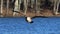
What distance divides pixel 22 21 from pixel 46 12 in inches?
11.5

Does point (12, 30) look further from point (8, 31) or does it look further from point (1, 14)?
point (1, 14)

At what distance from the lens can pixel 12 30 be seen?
1932 mm

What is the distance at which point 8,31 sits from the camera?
192 centimetres

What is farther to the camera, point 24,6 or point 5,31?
point 24,6

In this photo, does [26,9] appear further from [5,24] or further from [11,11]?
[5,24]

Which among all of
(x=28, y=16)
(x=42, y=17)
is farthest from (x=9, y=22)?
(x=42, y=17)

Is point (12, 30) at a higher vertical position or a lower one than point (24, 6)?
lower

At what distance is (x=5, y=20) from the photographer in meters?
2.07

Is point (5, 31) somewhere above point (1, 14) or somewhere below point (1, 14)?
below

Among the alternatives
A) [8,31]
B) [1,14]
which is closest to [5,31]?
[8,31]

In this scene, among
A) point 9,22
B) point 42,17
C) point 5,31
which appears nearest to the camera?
point 5,31

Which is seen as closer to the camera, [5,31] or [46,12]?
[5,31]

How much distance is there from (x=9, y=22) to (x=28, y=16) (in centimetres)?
24

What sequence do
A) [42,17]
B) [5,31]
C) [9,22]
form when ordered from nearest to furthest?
1. [5,31]
2. [9,22]
3. [42,17]
